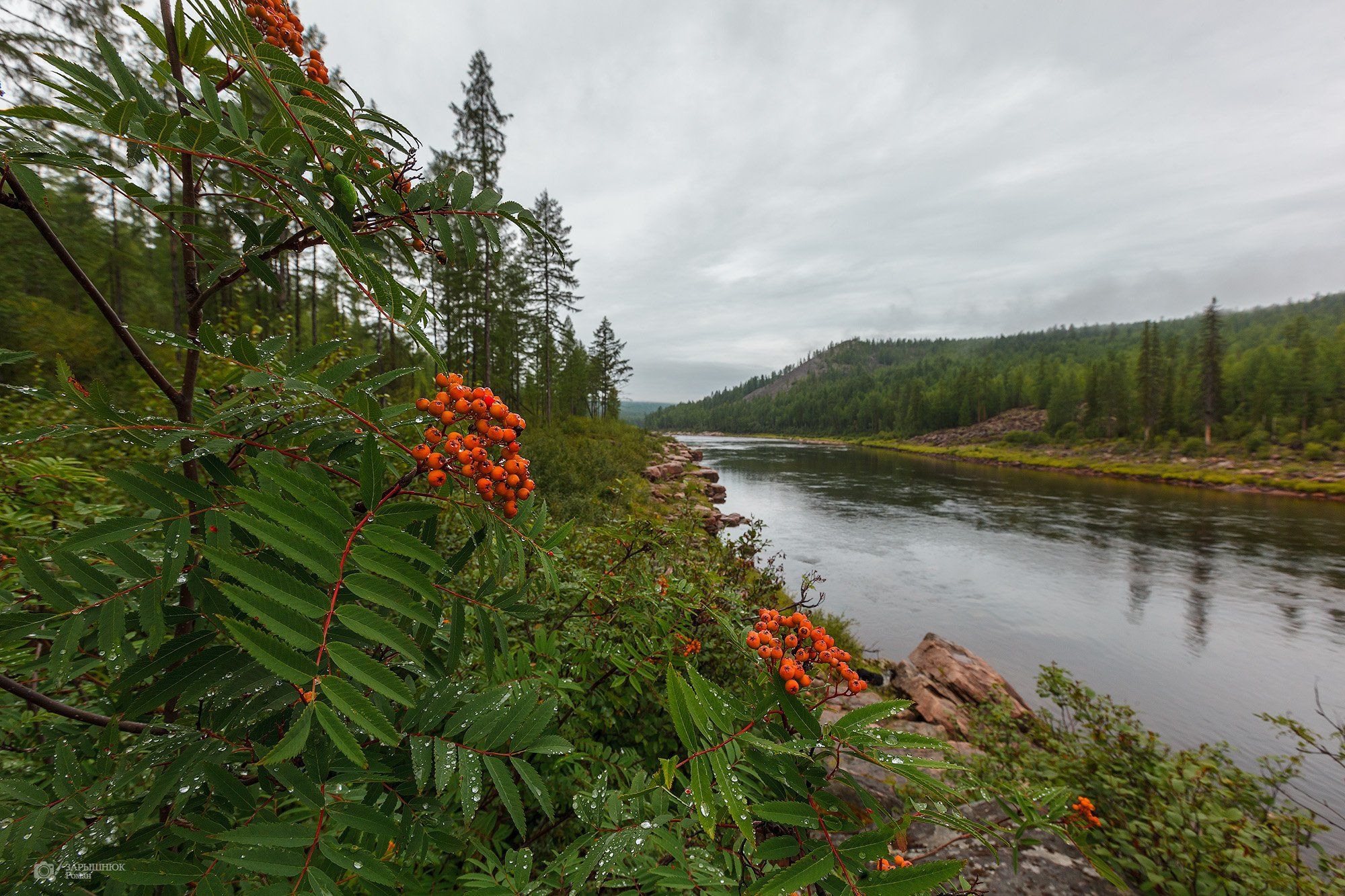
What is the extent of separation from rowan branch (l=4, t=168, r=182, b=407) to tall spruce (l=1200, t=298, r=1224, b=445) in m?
67.6

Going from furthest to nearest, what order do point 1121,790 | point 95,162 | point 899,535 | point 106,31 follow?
1. point 899,535
2. point 1121,790
3. point 106,31
4. point 95,162

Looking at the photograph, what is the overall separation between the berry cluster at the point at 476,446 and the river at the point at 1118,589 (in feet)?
26.8

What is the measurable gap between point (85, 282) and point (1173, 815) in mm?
5868

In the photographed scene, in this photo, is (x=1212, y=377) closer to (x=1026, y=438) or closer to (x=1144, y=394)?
(x=1144, y=394)

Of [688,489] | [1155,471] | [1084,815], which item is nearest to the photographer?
[1084,815]

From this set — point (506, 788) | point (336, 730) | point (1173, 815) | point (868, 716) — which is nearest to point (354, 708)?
point (336, 730)

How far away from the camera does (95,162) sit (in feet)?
3.32

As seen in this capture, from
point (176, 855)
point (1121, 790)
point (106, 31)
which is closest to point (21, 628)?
point (176, 855)

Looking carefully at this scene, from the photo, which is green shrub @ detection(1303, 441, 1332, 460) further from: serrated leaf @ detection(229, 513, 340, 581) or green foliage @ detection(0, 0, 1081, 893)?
serrated leaf @ detection(229, 513, 340, 581)

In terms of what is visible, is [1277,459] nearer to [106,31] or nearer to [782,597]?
[782,597]

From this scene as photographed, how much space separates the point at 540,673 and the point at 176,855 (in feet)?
3.91

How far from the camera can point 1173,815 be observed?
3205mm

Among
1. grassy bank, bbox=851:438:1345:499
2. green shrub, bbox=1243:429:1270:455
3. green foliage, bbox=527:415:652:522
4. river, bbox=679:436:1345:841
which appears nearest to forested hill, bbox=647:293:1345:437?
green shrub, bbox=1243:429:1270:455

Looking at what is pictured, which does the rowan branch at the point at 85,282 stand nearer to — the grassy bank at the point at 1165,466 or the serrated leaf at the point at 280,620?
the serrated leaf at the point at 280,620
